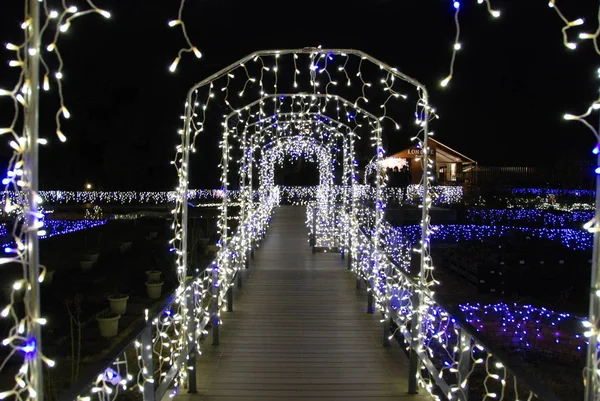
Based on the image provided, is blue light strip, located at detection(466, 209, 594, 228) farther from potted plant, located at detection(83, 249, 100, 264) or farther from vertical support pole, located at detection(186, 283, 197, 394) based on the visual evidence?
vertical support pole, located at detection(186, 283, 197, 394)

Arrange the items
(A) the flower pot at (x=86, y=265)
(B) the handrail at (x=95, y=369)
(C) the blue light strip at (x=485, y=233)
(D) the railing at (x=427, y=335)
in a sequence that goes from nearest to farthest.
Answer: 1. (B) the handrail at (x=95, y=369)
2. (D) the railing at (x=427, y=335)
3. (A) the flower pot at (x=86, y=265)
4. (C) the blue light strip at (x=485, y=233)

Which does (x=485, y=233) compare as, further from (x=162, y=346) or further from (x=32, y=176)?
(x=32, y=176)

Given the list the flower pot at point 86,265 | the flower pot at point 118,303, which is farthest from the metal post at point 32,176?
the flower pot at point 86,265

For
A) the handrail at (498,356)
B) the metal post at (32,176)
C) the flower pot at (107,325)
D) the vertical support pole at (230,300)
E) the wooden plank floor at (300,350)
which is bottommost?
the flower pot at (107,325)

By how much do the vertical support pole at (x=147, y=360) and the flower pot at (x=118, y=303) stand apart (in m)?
6.62

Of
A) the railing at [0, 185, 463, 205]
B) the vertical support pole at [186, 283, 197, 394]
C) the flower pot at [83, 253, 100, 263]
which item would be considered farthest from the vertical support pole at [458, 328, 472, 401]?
the railing at [0, 185, 463, 205]

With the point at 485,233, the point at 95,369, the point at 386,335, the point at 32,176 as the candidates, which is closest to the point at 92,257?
the point at 386,335

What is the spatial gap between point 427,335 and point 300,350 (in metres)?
1.27

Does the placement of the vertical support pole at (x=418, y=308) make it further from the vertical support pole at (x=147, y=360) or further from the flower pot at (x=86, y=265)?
the flower pot at (x=86, y=265)

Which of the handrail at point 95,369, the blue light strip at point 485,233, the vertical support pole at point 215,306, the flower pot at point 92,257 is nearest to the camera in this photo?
the handrail at point 95,369

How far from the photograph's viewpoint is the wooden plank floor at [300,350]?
3.97m

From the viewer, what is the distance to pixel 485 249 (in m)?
15.6

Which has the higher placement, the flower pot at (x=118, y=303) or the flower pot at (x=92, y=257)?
the flower pot at (x=92, y=257)

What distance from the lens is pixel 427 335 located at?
4.98 m
